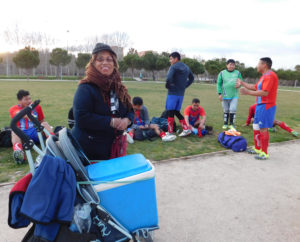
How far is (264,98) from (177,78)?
2234mm

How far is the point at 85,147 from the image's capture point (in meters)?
2.27

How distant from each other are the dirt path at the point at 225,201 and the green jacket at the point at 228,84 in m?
2.78

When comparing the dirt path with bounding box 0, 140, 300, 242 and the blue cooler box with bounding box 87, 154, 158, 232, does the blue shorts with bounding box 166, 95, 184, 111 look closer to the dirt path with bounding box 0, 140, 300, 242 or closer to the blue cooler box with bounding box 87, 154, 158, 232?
the dirt path with bounding box 0, 140, 300, 242

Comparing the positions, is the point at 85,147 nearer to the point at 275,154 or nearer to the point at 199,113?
the point at 275,154

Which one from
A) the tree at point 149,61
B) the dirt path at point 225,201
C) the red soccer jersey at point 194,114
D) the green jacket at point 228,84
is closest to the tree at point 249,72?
the tree at point 149,61

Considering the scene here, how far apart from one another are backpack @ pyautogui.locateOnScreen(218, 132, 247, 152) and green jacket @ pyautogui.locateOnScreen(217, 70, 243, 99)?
1.90 metres

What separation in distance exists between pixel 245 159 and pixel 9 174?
4529 millimetres

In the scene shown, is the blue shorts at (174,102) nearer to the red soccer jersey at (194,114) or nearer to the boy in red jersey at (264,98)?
the red soccer jersey at (194,114)

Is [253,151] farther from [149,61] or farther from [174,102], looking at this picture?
[149,61]

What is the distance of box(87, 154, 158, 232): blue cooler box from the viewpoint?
1.83 metres

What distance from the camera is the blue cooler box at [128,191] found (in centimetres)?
183

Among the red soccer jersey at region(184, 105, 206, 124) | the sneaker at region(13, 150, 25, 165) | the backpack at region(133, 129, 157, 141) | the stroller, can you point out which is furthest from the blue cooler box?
the red soccer jersey at region(184, 105, 206, 124)

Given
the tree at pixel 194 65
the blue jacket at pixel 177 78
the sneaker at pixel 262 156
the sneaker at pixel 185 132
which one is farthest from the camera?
the tree at pixel 194 65

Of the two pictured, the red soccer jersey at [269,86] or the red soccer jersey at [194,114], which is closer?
the red soccer jersey at [269,86]
